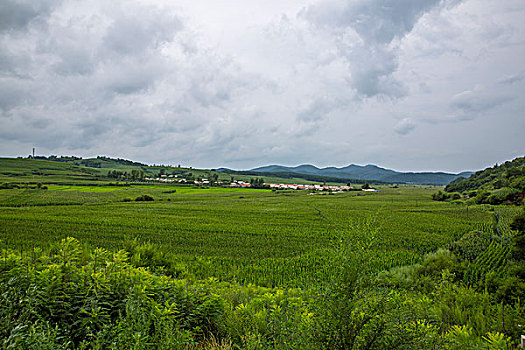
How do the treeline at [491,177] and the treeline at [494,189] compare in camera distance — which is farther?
the treeline at [491,177]

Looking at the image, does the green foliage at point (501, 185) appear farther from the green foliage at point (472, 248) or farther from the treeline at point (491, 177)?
the green foliage at point (472, 248)

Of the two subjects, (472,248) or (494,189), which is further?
(494,189)

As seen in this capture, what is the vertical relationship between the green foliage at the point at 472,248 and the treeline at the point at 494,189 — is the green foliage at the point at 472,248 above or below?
below

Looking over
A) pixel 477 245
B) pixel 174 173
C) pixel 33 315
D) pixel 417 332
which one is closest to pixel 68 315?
pixel 33 315

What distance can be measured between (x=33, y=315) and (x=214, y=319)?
3024mm

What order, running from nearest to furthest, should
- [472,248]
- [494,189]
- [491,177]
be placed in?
1. [472,248]
2. [494,189]
3. [491,177]

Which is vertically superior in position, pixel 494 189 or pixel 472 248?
pixel 494 189

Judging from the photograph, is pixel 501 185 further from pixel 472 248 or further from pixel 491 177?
pixel 472 248

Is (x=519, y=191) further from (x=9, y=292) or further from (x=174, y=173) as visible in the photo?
(x=174, y=173)

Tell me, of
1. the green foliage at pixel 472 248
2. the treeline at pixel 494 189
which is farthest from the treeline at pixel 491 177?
the green foliage at pixel 472 248

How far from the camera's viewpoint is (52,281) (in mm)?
4590

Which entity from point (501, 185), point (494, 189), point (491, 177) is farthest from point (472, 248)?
point (491, 177)

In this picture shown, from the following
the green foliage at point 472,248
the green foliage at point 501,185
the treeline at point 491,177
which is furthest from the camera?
the treeline at point 491,177

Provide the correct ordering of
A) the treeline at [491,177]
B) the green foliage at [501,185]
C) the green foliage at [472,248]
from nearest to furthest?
the green foliage at [472,248] → the green foliage at [501,185] → the treeline at [491,177]
